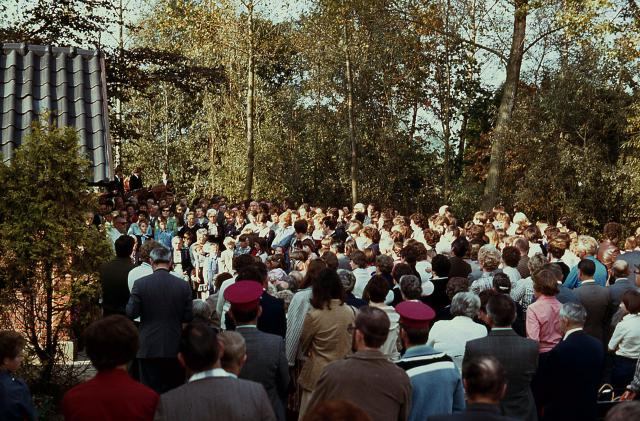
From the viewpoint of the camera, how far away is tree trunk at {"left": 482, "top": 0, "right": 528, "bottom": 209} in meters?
24.9

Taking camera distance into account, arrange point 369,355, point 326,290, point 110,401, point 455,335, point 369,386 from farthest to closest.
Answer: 1. point 326,290
2. point 455,335
3. point 369,355
4. point 369,386
5. point 110,401

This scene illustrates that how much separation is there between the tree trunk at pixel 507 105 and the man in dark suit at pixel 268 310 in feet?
59.0

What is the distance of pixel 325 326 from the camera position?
7031 mm

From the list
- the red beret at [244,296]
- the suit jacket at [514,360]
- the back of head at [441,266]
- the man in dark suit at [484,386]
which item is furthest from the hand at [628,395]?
the man in dark suit at [484,386]

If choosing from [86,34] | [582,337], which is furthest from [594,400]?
[86,34]

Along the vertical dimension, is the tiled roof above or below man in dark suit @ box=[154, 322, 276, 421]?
above

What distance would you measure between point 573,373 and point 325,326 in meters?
1.99

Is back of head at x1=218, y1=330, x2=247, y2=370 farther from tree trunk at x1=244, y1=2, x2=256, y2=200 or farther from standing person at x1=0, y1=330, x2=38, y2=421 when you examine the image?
tree trunk at x1=244, y1=2, x2=256, y2=200

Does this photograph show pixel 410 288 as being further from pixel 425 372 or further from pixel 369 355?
pixel 369 355

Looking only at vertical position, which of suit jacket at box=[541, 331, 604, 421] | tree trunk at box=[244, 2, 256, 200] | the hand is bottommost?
the hand

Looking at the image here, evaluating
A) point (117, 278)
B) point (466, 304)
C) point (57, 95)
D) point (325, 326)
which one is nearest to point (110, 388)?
point (325, 326)

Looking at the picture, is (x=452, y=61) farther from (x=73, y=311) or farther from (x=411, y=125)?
(x=73, y=311)

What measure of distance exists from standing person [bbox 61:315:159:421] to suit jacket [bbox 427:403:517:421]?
1500 mm

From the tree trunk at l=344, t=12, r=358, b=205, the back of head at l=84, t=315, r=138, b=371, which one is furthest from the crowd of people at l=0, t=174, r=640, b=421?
the tree trunk at l=344, t=12, r=358, b=205
